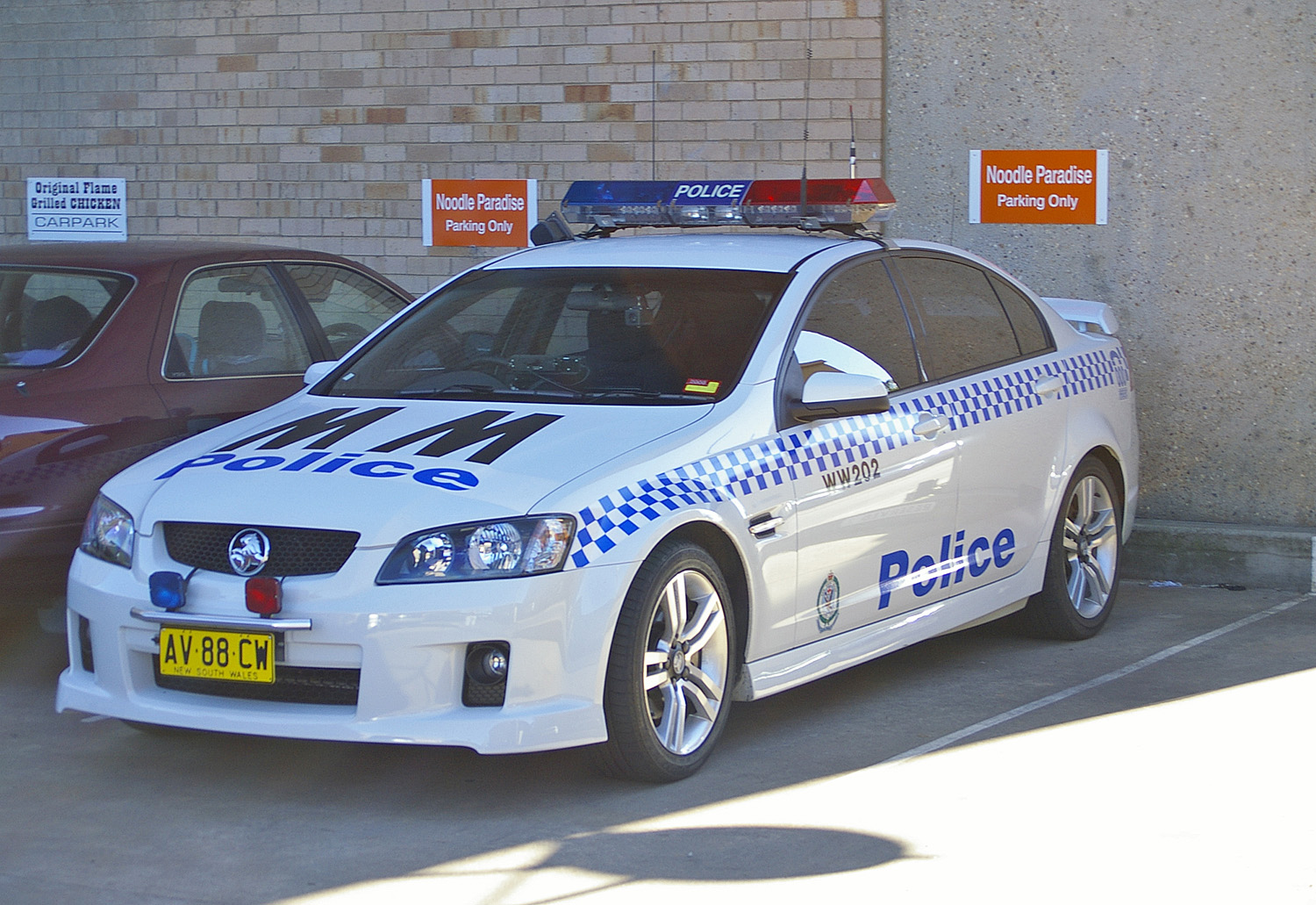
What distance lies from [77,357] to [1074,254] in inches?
195

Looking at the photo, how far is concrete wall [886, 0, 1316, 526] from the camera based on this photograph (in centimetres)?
779

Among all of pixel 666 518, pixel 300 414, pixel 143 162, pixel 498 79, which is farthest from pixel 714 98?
pixel 666 518

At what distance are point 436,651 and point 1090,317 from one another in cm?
399

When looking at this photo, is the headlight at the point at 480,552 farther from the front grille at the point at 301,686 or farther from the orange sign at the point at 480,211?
the orange sign at the point at 480,211

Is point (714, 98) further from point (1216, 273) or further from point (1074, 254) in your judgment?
point (1216, 273)

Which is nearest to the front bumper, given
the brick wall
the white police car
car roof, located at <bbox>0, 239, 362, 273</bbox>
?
the white police car

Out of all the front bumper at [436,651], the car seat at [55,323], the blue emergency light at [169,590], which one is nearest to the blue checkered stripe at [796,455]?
the front bumper at [436,651]

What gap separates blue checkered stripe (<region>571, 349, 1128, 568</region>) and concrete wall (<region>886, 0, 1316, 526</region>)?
6.20 feet

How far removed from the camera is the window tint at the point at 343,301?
679cm

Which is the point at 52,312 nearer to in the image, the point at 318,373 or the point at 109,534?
the point at 318,373

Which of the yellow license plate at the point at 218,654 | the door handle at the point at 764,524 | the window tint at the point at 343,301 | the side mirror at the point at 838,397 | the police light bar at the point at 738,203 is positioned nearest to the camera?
the yellow license plate at the point at 218,654

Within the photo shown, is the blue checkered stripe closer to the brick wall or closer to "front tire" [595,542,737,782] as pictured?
A: "front tire" [595,542,737,782]

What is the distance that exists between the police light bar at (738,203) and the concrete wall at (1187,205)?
2.67 meters

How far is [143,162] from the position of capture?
1044 centimetres
